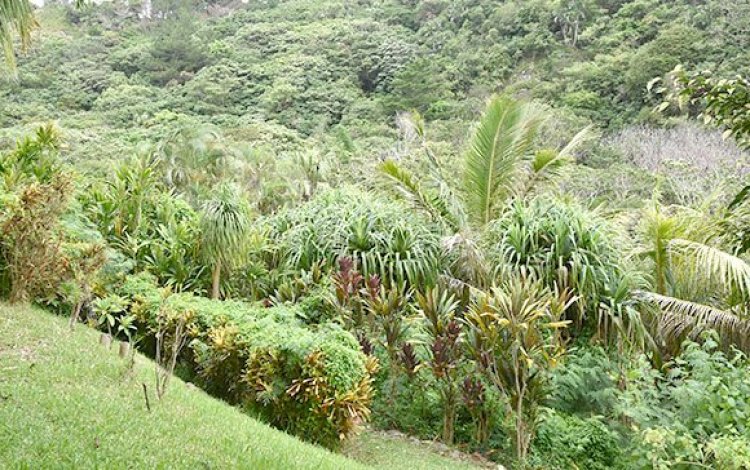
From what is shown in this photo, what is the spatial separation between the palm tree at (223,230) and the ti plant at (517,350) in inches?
142

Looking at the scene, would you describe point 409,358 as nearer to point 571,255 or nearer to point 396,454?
point 396,454

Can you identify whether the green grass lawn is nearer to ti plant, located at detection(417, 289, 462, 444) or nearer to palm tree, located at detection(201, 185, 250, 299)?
ti plant, located at detection(417, 289, 462, 444)

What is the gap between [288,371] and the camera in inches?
188

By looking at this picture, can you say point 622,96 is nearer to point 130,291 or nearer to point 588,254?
point 588,254

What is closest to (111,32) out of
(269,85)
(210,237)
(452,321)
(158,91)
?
(158,91)

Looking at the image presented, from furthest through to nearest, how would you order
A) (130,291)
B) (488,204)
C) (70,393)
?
1. (488,204)
2. (130,291)
3. (70,393)

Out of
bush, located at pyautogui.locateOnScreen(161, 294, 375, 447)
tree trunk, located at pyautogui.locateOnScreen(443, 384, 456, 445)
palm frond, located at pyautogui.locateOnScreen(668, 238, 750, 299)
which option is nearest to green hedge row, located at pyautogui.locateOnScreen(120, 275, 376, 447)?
bush, located at pyautogui.locateOnScreen(161, 294, 375, 447)

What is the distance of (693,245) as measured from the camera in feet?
20.0

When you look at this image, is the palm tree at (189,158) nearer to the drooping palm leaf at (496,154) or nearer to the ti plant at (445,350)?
the drooping palm leaf at (496,154)

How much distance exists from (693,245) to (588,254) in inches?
44.6

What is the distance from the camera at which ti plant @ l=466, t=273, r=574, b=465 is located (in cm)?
500

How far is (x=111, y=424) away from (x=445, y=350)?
306 cm

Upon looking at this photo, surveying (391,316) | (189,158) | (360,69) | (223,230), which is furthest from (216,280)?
(360,69)

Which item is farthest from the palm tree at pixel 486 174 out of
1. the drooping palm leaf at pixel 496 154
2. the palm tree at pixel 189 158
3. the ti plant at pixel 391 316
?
the palm tree at pixel 189 158
